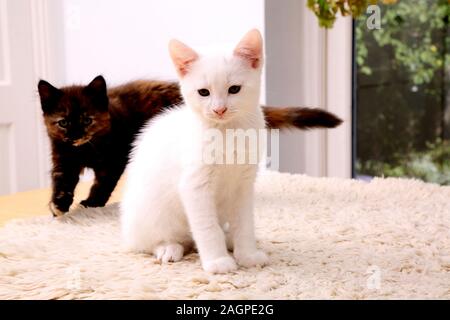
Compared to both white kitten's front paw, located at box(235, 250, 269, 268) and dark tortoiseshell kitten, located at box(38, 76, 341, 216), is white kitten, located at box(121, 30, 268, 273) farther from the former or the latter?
dark tortoiseshell kitten, located at box(38, 76, 341, 216)

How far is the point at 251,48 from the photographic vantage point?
89 cm

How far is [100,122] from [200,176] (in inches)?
16.7

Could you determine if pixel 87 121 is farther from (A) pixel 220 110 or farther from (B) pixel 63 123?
(A) pixel 220 110

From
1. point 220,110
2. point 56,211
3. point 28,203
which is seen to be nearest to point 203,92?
point 220,110

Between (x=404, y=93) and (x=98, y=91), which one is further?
(x=404, y=93)

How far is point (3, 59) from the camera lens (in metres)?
1.63

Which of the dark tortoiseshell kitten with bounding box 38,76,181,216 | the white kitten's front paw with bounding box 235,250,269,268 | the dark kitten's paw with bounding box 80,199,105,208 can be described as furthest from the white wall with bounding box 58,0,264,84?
the white kitten's front paw with bounding box 235,250,269,268

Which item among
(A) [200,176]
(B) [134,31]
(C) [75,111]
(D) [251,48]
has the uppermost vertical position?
(B) [134,31]

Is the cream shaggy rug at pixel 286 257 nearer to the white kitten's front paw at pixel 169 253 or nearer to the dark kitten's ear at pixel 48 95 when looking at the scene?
the white kitten's front paw at pixel 169 253

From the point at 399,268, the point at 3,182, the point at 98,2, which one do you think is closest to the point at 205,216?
the point at 399,268

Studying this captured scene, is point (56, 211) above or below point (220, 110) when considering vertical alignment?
below

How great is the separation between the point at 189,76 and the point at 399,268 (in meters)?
0.47

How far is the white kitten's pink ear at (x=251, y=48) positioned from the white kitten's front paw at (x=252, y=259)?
12.6 inches
